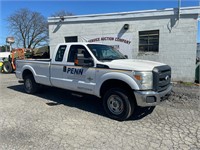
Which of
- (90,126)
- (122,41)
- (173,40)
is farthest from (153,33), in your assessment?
(90,126)

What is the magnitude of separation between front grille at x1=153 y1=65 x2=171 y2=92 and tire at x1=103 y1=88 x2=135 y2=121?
667 millimetres

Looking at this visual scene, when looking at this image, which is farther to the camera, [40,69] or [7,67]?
[7,67]

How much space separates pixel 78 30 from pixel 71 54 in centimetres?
678

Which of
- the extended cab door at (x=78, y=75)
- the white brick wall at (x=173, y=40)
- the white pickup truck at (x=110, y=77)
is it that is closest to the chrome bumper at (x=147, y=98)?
the white pickup truck at (x=110, y=77)

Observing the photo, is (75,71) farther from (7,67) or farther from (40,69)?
(7,67)

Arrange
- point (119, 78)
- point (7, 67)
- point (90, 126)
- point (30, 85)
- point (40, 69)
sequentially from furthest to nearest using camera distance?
point (7, 67) < point (30, 85) < point (40, 69) < point (119, 78) < point (90, 126)

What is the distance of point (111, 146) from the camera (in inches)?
139

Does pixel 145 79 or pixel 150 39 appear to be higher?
pixel 150 39

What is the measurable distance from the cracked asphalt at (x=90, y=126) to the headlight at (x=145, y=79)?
3.10 ft

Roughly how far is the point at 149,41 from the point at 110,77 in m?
6.53

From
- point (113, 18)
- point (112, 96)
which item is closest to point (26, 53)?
point (113, 18)

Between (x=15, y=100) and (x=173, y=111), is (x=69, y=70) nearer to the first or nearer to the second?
(x=15, y=100)

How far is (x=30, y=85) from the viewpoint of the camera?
746 centimetres

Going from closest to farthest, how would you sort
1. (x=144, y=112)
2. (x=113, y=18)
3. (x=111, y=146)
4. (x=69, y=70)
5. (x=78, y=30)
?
(x=111, y=146) < (x=144, y=112) < (x=69, y=70) < (x=113, y=18) < (x=78, y=30)
